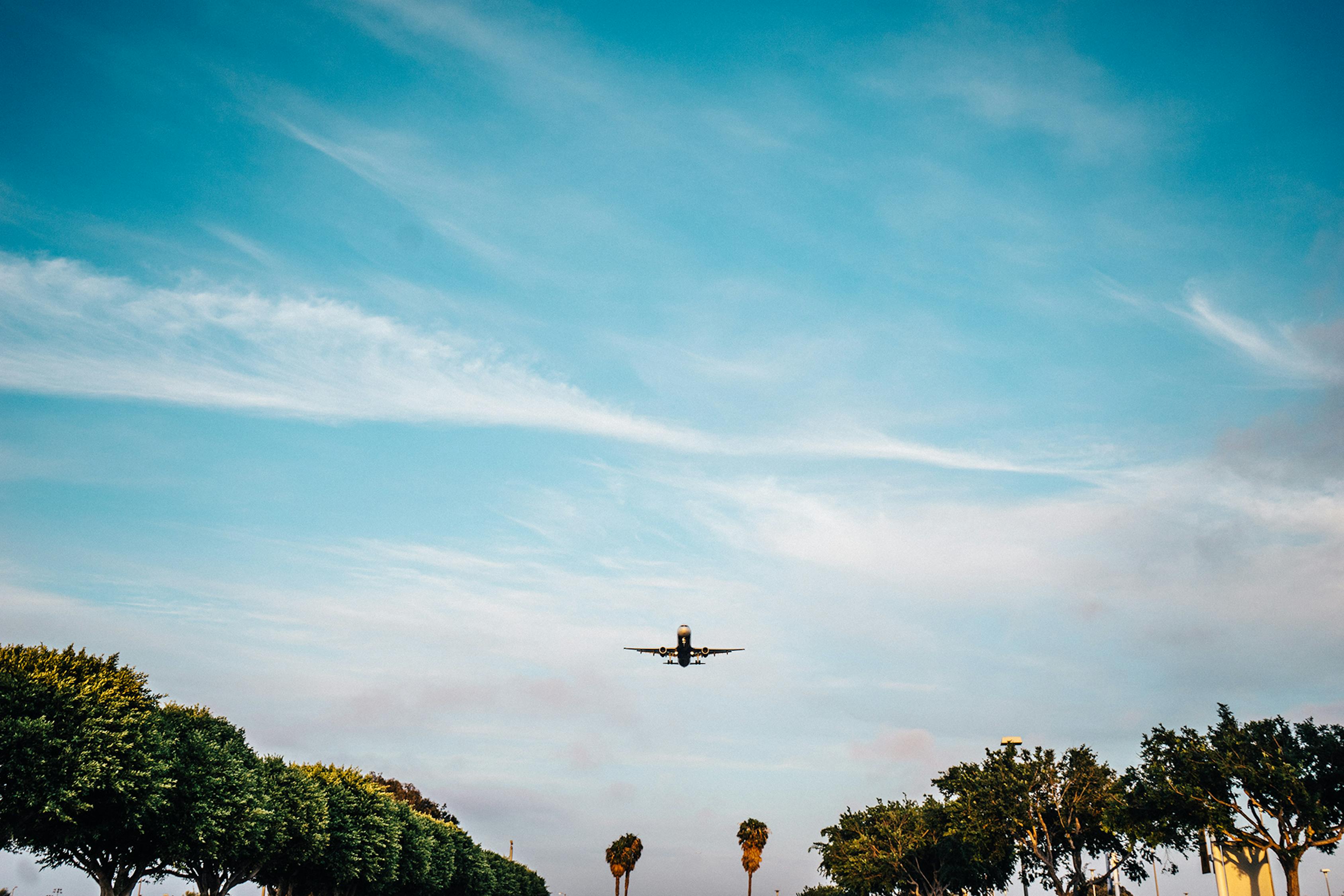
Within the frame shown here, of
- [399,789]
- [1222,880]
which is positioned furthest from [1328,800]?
[399,789]

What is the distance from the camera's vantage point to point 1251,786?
41969 mm

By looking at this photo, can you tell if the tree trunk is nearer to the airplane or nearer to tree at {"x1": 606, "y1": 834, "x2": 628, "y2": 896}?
the airplane

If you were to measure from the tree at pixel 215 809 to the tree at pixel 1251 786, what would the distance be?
1869 inches

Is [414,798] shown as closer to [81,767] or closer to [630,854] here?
[630,854]

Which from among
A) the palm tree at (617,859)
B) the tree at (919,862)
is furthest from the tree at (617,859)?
the tree at (919,862)

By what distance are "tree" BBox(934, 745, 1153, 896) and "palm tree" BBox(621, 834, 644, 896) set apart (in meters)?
87.6

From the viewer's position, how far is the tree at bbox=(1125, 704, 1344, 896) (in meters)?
41.0

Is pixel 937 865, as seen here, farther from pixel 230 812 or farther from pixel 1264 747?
pixel 230 812

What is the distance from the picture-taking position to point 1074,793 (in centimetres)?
5894

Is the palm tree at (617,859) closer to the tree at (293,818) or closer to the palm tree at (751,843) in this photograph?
the palm tree at (751,843)

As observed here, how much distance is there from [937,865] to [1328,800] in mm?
43750

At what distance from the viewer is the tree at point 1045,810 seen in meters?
58.3

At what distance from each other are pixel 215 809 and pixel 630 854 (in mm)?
106761

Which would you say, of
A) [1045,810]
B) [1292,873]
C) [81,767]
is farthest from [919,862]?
[81,767]
